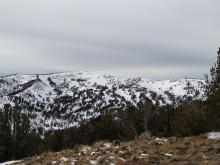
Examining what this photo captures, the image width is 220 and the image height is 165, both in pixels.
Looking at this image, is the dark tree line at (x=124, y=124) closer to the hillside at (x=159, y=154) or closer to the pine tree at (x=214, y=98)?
the pine tree at (x=214, y=98)

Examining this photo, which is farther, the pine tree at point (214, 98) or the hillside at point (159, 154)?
the pine tree at point (214, 98)

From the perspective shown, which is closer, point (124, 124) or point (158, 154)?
point (158, 154)

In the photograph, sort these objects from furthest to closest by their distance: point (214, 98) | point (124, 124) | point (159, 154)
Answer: point (124, 124) → point (214, 98) → point (159, 154)

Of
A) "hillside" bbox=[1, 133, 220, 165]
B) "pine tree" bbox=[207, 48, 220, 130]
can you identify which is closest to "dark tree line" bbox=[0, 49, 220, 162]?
"pine tree" bbox=[207, 48, 220, 130]

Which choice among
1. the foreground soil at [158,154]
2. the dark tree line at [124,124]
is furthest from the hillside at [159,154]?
the dark tree line at [124,124]

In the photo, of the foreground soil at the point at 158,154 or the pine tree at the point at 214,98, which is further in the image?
the pine tree at the point at 214,98

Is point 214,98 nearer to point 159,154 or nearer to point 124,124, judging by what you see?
point 159,154

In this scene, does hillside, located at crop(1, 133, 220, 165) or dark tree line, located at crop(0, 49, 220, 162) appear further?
dark tree line, located at crop(0, 49, 220, 162)

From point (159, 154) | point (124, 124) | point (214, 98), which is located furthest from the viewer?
point (124, 124)

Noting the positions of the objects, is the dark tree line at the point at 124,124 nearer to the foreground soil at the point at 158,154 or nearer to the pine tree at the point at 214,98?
the pine tree at the point at 214,98

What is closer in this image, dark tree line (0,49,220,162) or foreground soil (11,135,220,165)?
foreground soil (11,135,220,165)

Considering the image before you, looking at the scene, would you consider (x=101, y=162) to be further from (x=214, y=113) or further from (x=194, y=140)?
(x=214, y=113)

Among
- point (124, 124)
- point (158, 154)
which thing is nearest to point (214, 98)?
point (158, 154)

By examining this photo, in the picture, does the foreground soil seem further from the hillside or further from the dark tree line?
the dark tree line
